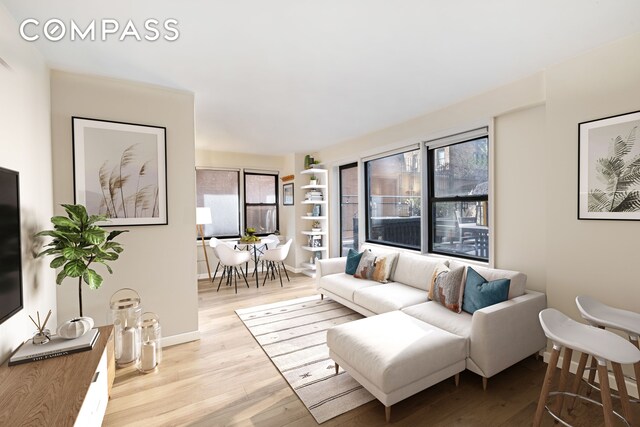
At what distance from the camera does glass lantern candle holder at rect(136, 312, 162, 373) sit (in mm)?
2445

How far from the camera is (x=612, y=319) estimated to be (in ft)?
5.82

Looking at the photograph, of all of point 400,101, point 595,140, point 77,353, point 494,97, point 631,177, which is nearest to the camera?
point 77,353

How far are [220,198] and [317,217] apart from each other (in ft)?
6.65

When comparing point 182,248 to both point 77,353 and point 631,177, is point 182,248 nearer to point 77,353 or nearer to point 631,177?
point 77,353

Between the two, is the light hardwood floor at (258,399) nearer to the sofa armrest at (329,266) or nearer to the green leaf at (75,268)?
the green leaf at (75,268)

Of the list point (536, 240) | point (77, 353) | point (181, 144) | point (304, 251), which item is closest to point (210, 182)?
point (304, 251)

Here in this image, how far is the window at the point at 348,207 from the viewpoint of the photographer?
5.33m

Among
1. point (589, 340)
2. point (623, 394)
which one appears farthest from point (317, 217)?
point (623, 394)

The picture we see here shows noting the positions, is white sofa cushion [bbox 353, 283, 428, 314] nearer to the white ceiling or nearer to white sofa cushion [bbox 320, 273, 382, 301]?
white sofa cushion [bbox 320, 273, 382, 301]

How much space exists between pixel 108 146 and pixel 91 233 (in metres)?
0.95

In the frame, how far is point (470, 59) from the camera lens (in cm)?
232

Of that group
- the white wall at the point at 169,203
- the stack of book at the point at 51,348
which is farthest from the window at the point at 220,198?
the stack of book at the point at 51,348

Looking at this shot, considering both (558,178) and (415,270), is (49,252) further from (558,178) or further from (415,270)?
(558,178)

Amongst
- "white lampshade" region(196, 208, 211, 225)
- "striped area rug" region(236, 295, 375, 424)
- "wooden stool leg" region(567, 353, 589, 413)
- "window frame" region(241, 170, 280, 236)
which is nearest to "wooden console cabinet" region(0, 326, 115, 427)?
"striped area rug" region(236, 295, 375, 424)
